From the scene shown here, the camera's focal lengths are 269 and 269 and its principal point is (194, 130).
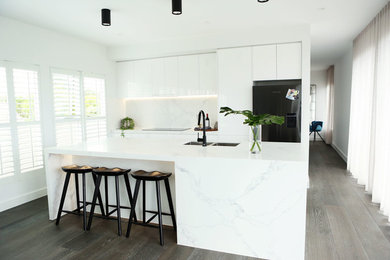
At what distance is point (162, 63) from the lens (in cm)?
530

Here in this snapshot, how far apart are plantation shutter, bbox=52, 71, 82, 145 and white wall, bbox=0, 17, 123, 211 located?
11cm

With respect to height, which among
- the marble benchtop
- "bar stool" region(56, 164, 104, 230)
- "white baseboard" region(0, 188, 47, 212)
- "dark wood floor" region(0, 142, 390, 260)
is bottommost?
"dark wood floor" region(0, 142, 390, 260)

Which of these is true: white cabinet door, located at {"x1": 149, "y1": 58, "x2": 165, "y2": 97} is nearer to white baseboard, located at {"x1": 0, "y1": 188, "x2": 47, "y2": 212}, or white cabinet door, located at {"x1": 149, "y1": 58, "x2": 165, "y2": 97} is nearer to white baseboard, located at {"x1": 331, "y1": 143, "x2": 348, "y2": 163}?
white baseboard, located at {"x1": 0, "y1": 188, "x2": 47, "y2": 212}

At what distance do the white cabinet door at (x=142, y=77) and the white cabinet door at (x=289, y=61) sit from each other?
8.31ft

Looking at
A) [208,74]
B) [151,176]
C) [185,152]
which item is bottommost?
[151,176]

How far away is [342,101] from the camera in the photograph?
695 cm

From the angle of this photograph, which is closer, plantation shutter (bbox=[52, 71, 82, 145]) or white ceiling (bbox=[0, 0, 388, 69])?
white ceiling (bbox=[0, 0, 388, 69])

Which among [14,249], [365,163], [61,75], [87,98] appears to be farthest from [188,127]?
[14,249]

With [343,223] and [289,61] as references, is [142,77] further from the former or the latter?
[343,223]

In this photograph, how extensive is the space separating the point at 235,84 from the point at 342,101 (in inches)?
155

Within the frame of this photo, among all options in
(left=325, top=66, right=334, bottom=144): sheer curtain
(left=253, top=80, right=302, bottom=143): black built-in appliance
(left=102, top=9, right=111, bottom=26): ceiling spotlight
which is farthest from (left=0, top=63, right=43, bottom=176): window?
(left=325, top=66, right=334, bottom=144): sheer curtain

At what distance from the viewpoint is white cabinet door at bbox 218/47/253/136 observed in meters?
4.48

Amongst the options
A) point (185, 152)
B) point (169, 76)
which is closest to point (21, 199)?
point (185, 152)

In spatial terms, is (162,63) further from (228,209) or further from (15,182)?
(228,209)
